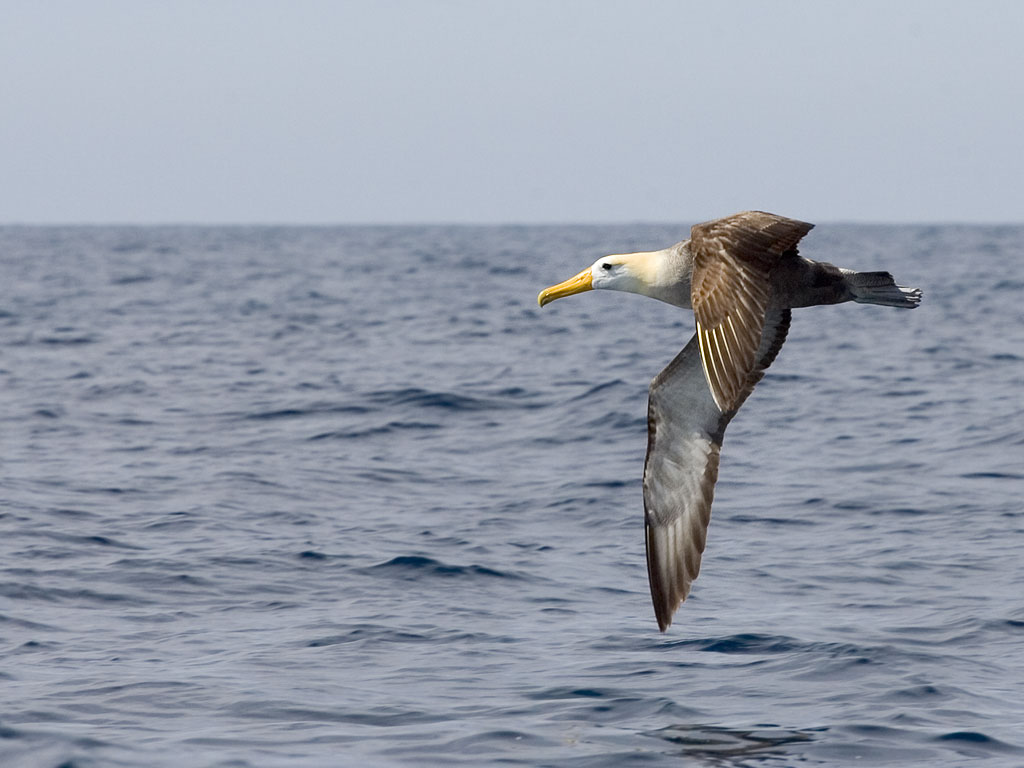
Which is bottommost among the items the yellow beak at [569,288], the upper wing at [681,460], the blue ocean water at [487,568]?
the blue ocean water at [487,568]

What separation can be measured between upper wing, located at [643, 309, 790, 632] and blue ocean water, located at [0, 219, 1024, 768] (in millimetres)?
680

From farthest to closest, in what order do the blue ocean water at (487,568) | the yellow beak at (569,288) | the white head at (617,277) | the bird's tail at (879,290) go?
1. the yellow beak at (569,288)
2. the white head at (617,277)
3. the bird's tail at (879,290)
4. the blue ocean water at (487,568)

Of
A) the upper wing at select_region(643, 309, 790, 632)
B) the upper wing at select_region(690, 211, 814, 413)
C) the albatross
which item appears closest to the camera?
the upper wing at select_region(690, 211, 814, 413)

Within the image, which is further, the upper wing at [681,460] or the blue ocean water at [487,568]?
the upper wing at [681,460]

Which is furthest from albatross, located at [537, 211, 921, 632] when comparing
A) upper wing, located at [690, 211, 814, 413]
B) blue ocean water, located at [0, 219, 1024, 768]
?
blue ocean water, located at [0, 219, 1024, 768]

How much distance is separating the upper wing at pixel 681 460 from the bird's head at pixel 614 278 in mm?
638

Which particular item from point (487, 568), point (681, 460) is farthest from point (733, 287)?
point (487, 568)

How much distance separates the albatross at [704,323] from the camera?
720cm

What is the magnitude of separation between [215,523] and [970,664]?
22.3ft

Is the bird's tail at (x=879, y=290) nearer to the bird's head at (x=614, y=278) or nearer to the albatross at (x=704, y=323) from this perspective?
the albatross at (x=704, y=323)

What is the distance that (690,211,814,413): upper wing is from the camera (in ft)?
22.7

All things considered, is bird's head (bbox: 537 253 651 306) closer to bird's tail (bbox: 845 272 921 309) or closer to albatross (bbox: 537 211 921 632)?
albatross (bbox: 537 211 921 632)

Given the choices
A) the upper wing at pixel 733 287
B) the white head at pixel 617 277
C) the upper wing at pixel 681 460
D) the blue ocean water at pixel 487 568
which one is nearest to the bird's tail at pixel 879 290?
the upper wing at pixel 733 287

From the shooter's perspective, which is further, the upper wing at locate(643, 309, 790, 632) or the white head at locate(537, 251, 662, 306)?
the upper wing at locate(643, 309, 790, 632)
